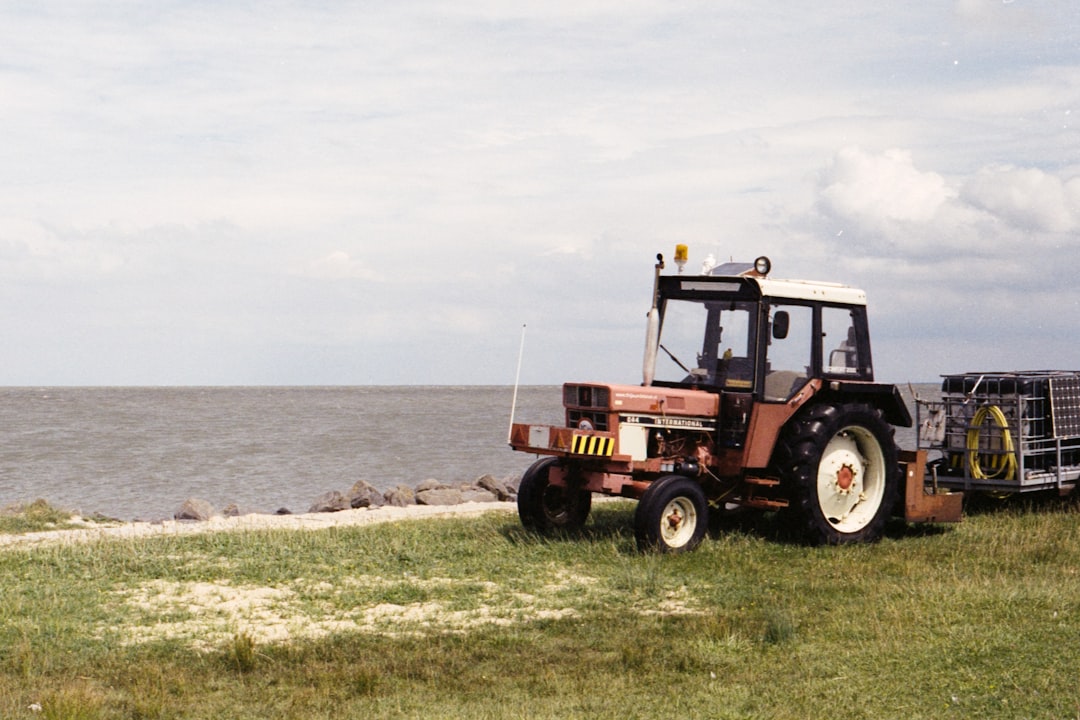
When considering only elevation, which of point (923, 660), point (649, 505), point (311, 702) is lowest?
point (311, 702)

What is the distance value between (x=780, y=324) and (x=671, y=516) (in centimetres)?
212

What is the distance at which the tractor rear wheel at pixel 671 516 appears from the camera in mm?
11125

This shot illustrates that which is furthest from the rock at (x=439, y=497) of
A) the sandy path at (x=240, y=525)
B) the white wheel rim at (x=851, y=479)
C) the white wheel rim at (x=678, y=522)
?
the white wheel rim at (x=678, y=522)

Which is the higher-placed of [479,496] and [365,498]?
[479,496]

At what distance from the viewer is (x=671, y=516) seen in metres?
11.5

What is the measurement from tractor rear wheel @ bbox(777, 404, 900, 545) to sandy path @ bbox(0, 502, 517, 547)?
5329mm

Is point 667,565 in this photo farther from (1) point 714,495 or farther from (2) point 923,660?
(2) point 923,660

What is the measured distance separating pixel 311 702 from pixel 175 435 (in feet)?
146

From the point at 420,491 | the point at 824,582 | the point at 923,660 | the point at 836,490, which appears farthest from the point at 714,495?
the point at 420,491

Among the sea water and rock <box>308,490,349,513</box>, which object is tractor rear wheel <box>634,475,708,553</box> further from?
the sea water

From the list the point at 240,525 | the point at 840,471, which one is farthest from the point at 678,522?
the point at 240,525

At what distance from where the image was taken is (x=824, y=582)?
10281 millimetres

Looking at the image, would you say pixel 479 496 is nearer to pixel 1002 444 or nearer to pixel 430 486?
pixel 430 486

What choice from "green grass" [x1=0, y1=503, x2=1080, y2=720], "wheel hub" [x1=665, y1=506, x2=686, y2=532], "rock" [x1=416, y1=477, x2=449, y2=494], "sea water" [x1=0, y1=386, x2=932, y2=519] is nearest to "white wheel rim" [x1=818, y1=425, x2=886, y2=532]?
"green grass" [x1=0, y1=503, x2=1080, y2=720]
